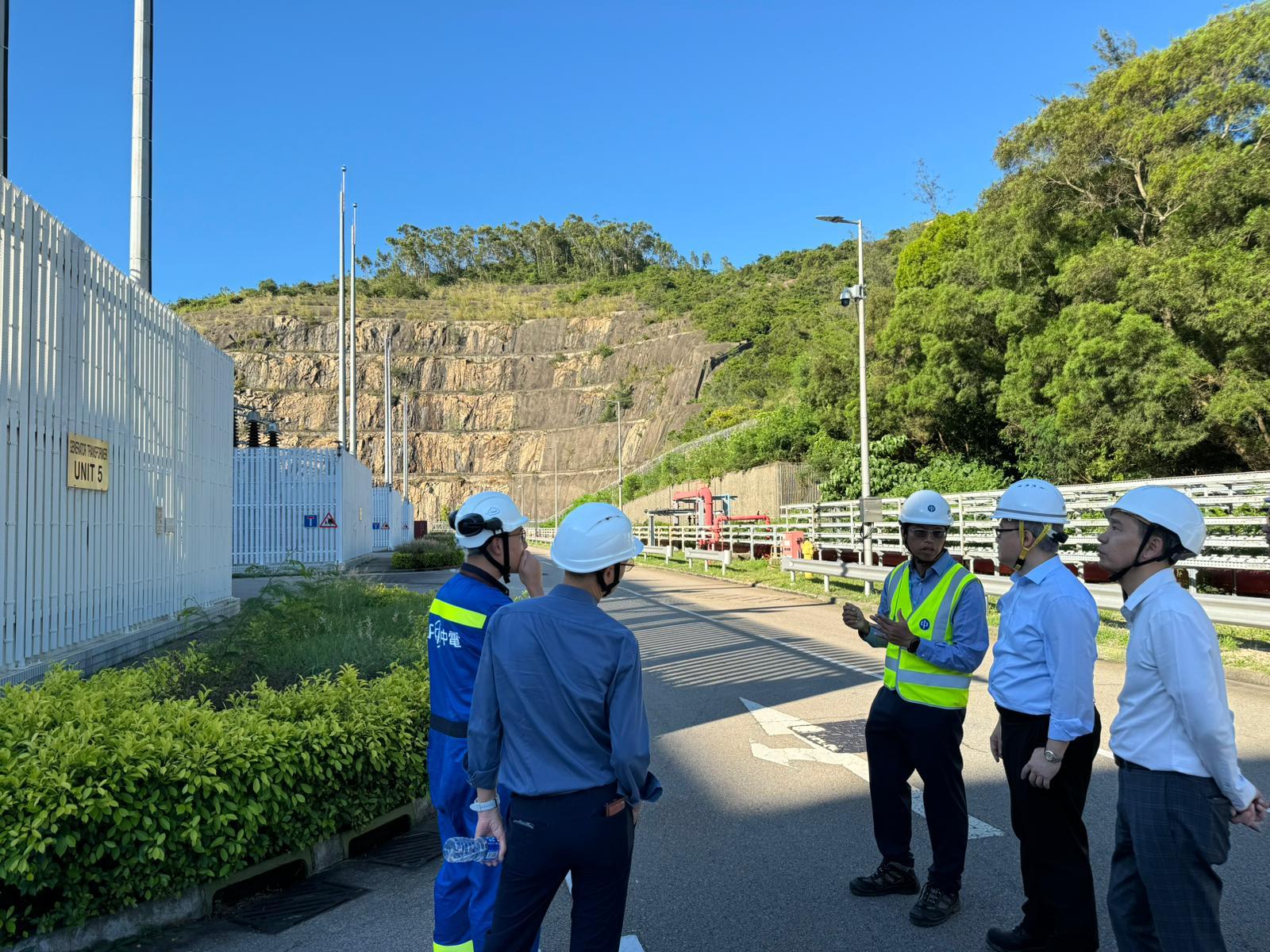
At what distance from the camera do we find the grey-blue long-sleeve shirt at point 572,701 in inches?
117

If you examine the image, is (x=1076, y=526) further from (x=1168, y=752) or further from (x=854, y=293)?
(x=1168, y=752)

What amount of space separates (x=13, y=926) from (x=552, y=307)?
Answer: 12114cm

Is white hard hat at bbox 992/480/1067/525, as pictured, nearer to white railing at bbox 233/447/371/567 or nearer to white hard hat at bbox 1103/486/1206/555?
white hard hat at bbox 1103/486/1206/555

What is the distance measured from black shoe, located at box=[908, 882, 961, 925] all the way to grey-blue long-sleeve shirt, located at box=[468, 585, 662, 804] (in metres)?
2.00

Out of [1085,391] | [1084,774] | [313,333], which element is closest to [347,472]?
[1085,391]

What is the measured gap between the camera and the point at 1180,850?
120 inches

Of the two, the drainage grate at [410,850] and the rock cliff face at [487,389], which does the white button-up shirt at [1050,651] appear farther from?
the rock cliff face at [487,389]

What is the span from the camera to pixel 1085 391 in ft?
74.6

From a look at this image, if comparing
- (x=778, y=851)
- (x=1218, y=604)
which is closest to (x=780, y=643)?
(x=1218, y=604)

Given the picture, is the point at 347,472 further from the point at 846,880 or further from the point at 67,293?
the point at 846,880

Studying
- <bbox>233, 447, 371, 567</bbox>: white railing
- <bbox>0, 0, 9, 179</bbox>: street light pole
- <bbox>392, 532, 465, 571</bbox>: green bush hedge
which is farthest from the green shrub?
<bbox>233, 447, 371, 567</bbox>: white railing

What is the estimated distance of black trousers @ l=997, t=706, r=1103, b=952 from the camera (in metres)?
3.85

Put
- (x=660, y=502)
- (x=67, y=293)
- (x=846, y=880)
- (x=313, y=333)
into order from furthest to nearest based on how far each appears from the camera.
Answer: (x=313, y=333) < (x=660, y=502) < (x=67, y=293) < (x=846, y=880)

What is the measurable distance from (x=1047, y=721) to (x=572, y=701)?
2197mm
